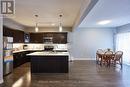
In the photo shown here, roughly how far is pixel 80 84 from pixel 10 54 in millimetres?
3562

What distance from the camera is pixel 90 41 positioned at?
11.5 metres

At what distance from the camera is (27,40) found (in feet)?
35.4

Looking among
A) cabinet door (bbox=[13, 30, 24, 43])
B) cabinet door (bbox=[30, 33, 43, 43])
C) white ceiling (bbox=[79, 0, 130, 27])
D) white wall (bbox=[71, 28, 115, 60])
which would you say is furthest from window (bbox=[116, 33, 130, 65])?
cabinet door (bbox=[13, 30, 24, 43])

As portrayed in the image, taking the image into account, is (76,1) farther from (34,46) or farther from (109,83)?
(34,46)

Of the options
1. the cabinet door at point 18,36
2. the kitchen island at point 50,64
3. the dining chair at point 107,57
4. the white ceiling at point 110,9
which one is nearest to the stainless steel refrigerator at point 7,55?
the kitchen island at point 50,64

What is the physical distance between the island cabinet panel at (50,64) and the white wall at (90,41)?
4884mm

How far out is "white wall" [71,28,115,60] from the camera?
1145cm

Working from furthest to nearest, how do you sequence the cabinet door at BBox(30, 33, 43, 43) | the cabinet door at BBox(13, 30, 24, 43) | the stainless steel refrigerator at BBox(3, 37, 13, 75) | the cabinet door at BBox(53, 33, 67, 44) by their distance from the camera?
the cabinet door at BBox(30, 33, 43, 43) < the cabinet door at BBox(53, 33, 67, 44) < the cabinet door at BBox(13, 30, 24, 43) < the stainless steel refrigerator at BBox(3, 37, 13, 75)

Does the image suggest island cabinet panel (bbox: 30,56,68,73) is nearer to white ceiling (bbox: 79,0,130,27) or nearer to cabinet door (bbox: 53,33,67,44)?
white ceiling (bbox: 79,0,130,27)

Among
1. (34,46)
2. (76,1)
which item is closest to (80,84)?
(76,1)

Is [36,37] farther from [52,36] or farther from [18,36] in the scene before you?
[18,36]

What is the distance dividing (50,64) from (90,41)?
5609 millimetres

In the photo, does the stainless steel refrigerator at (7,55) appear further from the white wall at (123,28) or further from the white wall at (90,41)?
the white wall at (123,28)

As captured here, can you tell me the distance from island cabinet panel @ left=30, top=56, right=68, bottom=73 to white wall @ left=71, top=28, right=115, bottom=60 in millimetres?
4884
